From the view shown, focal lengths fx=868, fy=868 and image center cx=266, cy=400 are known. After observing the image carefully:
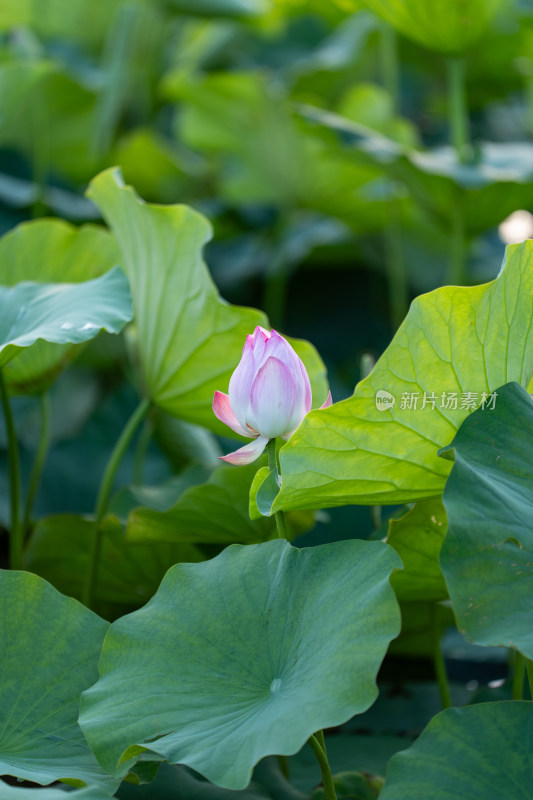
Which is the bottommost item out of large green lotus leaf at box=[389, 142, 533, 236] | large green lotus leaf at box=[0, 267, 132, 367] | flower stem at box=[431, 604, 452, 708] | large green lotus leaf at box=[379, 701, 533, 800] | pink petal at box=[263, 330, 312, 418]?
flower stem at box=[431, 604, 452, 708]

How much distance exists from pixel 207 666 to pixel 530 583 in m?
0.24

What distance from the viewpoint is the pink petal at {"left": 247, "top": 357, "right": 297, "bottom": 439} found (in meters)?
0.65

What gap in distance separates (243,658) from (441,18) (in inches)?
44.1

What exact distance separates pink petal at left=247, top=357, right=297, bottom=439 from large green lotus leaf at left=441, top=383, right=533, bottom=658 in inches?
5.0

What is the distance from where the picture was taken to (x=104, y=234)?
1.04m

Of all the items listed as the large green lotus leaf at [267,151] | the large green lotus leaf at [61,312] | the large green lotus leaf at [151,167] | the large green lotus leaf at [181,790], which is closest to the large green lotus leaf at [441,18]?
the large green lotus leaf at [267,151]

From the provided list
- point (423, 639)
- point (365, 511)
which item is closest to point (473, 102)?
point (365, 511)

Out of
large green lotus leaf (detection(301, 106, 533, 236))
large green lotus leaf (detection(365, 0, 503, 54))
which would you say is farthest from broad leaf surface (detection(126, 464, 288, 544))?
large green lotus leaf (detection(365, 0, 503, 54))

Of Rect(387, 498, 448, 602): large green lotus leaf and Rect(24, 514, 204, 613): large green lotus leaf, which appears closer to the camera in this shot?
Rect(387, 498, 448, 602): large green lotus leaf

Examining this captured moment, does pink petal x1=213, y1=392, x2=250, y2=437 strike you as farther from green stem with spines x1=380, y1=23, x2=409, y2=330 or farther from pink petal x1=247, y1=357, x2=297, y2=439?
green stem with spines x1=380, y1=23, x2=409, y2=330

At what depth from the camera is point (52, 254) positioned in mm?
1067

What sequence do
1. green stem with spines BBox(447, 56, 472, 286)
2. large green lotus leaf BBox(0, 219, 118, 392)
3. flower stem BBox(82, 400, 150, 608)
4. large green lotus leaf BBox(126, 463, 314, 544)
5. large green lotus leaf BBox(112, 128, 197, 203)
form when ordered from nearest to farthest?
large green lotus leaf BBox(126, 463, 314, 544) → flower stem BBox(82, 400, 150, 608) → large green lotus leaf BBox(0, 219, 118, 392) → green stem with spines BBox(447, 56, 472, 286) → large green lotus leaf BBox(112, 128, 197, 203)

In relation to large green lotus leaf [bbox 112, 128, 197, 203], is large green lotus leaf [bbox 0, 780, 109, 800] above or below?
above

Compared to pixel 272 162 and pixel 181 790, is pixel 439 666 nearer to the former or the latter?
pixel 181 790
